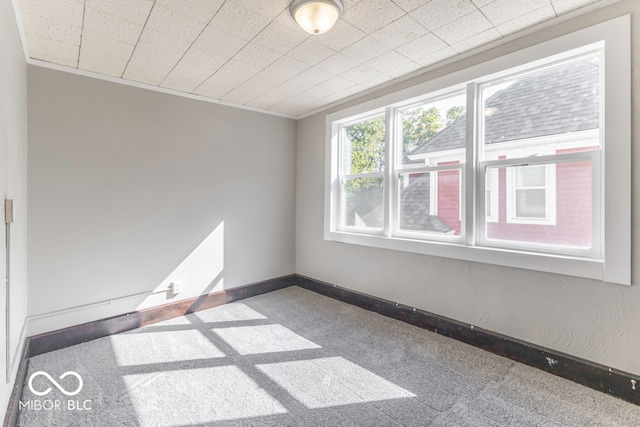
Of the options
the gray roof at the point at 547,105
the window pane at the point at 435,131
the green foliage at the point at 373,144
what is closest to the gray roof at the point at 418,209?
the window pane at the point at 435,131

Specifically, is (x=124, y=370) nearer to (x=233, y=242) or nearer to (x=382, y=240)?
(x=233, y=242)

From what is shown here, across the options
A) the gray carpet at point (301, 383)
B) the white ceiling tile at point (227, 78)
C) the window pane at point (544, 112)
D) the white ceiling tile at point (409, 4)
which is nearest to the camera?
the gray carpet at point (301, 383)

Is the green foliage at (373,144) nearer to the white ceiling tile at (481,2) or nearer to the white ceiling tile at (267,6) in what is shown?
the white ceiling tile at (481,2)

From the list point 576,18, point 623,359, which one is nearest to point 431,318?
point 623,359

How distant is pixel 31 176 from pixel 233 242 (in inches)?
77.2

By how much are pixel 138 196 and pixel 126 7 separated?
1.74 m

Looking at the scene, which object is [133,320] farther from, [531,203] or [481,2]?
[481,2]

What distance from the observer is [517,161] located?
7.89 ft

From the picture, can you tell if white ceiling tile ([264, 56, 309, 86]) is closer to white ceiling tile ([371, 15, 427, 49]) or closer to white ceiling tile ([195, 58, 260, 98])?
white ceiling tile ([195, 58, 260, 98])

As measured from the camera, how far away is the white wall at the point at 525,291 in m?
1.90

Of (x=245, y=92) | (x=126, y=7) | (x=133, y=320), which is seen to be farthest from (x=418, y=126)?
(x=133, y=320)

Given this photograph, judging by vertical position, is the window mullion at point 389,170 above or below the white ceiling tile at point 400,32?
below

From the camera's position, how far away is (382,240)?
3320mm

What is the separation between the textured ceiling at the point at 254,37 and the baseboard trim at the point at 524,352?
92.6 inches
